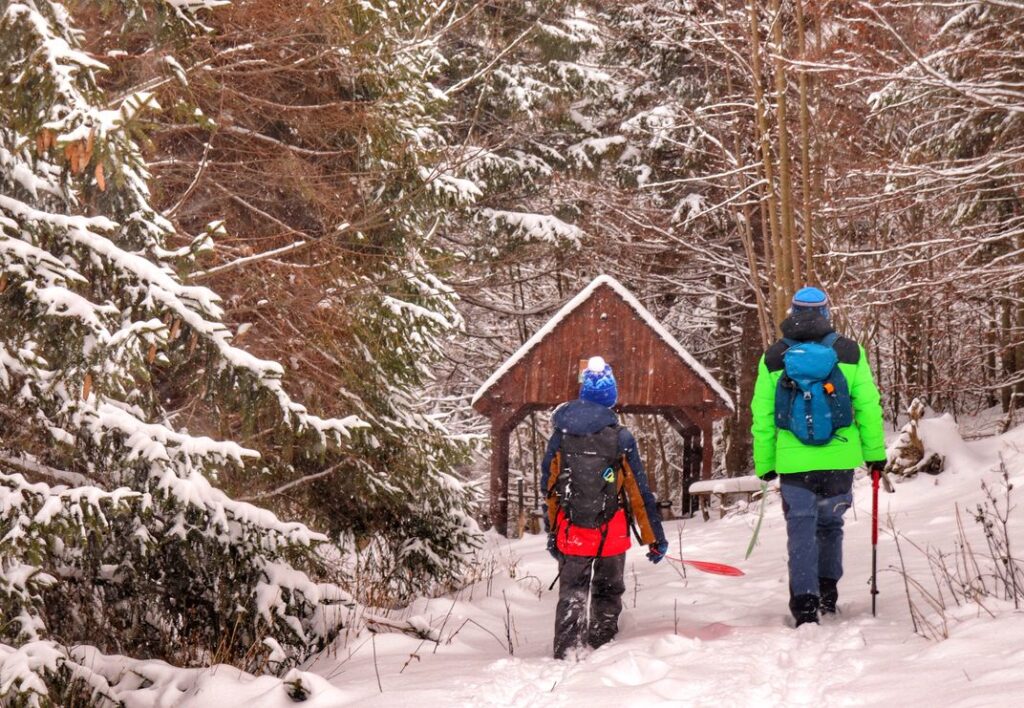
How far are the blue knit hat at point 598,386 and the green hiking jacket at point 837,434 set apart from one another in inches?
32.3

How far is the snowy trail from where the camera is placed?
13.8 ft

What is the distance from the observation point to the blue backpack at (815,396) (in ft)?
18.0

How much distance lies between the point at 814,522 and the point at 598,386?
146 centimetres

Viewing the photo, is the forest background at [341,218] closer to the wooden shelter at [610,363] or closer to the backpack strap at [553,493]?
the backpack strap at [553,493]

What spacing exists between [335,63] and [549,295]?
1880 cm

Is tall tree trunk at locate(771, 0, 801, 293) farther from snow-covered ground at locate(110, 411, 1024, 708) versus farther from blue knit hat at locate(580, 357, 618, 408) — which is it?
blue knit hat at locate(580, 357, 618, 408)

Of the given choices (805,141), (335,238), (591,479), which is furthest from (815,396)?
(805,141)

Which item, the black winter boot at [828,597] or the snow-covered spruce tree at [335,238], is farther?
the snow-covered spruce tree at [335,238]

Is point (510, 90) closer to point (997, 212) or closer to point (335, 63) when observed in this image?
point (997, 212)

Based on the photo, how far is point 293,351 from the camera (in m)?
8.10

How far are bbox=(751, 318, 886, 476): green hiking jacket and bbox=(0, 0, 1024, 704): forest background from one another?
251cm

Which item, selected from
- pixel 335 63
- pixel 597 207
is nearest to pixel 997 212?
pixel 597 207

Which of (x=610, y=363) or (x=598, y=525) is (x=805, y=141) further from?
(x=598, y=525)

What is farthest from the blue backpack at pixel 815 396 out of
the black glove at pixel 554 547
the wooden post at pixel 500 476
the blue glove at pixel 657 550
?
the wooden post at pixel 500 476
